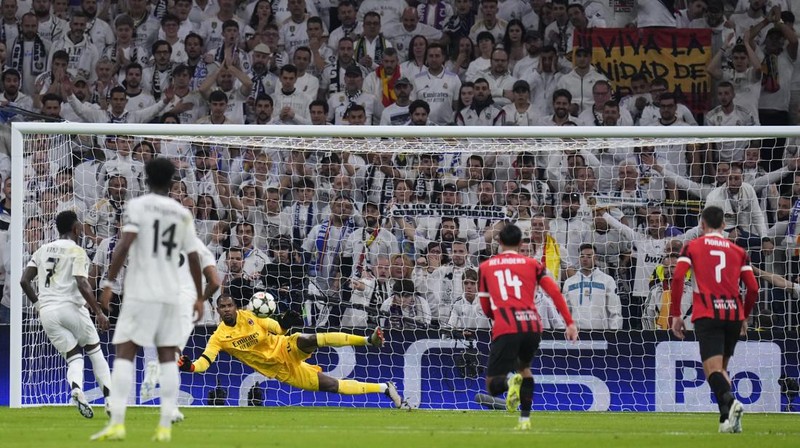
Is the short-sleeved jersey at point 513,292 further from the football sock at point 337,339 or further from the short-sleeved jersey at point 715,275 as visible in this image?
the football sock at point 337,339

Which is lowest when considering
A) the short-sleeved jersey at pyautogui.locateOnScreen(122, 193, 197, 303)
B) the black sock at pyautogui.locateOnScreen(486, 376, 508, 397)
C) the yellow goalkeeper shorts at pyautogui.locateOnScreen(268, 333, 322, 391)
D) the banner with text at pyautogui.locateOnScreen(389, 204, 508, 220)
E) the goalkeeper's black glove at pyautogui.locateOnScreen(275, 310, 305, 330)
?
the yellow goalkeeper shorts at pyautogui.locateOnScreen(268, 333, 322, 391)

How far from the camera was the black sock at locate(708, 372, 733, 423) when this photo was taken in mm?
10914

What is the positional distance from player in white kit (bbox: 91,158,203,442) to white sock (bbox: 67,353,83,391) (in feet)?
14.6

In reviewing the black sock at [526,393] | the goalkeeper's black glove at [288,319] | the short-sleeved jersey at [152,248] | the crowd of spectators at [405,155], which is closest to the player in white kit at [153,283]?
the short-sleeved jersey at [152,248]

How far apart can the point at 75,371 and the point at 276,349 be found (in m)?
2.54

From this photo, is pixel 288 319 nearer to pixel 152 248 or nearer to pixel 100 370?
pixel 100 370

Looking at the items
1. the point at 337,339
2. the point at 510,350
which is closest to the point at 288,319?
the point at 337,339

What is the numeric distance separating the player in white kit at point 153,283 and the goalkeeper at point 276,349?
5.83 meters

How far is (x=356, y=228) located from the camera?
650 inches

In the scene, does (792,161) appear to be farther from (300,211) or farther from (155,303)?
(155,303)

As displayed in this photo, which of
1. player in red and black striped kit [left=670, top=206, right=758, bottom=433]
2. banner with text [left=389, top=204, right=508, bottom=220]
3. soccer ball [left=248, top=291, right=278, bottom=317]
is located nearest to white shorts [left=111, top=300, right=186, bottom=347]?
player in red and black striped kit [left=670, top=206, right=758, bottom=433]

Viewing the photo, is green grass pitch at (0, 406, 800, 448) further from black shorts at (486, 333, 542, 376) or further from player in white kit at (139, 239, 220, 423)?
black shorts at (486, 333, 542, 376)

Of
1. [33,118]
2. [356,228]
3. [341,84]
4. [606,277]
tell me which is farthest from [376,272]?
[33,118]

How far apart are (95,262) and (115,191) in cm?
101
